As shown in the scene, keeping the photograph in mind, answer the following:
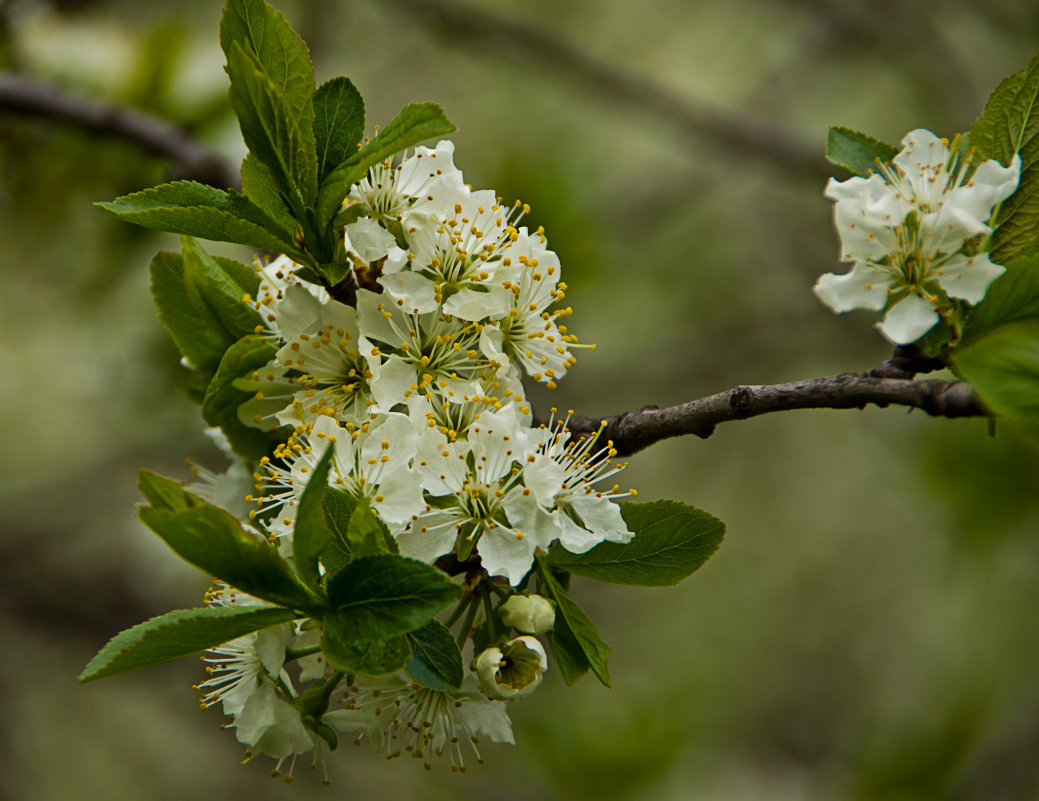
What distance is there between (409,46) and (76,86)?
12.3ft

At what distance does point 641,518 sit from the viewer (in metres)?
1.18

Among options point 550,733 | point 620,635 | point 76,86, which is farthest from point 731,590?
point 76,86

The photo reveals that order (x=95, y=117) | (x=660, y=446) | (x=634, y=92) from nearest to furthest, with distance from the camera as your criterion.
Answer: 1. (x=95, y=117)
2. (x=634, y=92)
3. (x=660, y=446)

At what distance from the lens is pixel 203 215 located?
110 cm

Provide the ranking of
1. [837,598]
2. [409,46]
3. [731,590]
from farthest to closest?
[731,590], [837,598], [409,46]

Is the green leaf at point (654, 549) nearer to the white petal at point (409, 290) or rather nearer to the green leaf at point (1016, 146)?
the white petal at point (409, 290)

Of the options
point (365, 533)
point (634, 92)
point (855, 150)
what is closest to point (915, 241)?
point (855, 150)

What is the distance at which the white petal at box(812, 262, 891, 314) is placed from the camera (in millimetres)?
1094

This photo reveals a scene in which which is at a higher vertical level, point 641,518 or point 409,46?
point 409,46

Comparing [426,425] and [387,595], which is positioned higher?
[426,425]

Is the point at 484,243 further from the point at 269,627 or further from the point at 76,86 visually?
the point at 76,86

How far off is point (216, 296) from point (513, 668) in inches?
26.4

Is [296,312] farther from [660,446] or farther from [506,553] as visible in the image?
[660,446]

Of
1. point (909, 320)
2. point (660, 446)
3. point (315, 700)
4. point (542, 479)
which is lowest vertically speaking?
point (315, 700)
